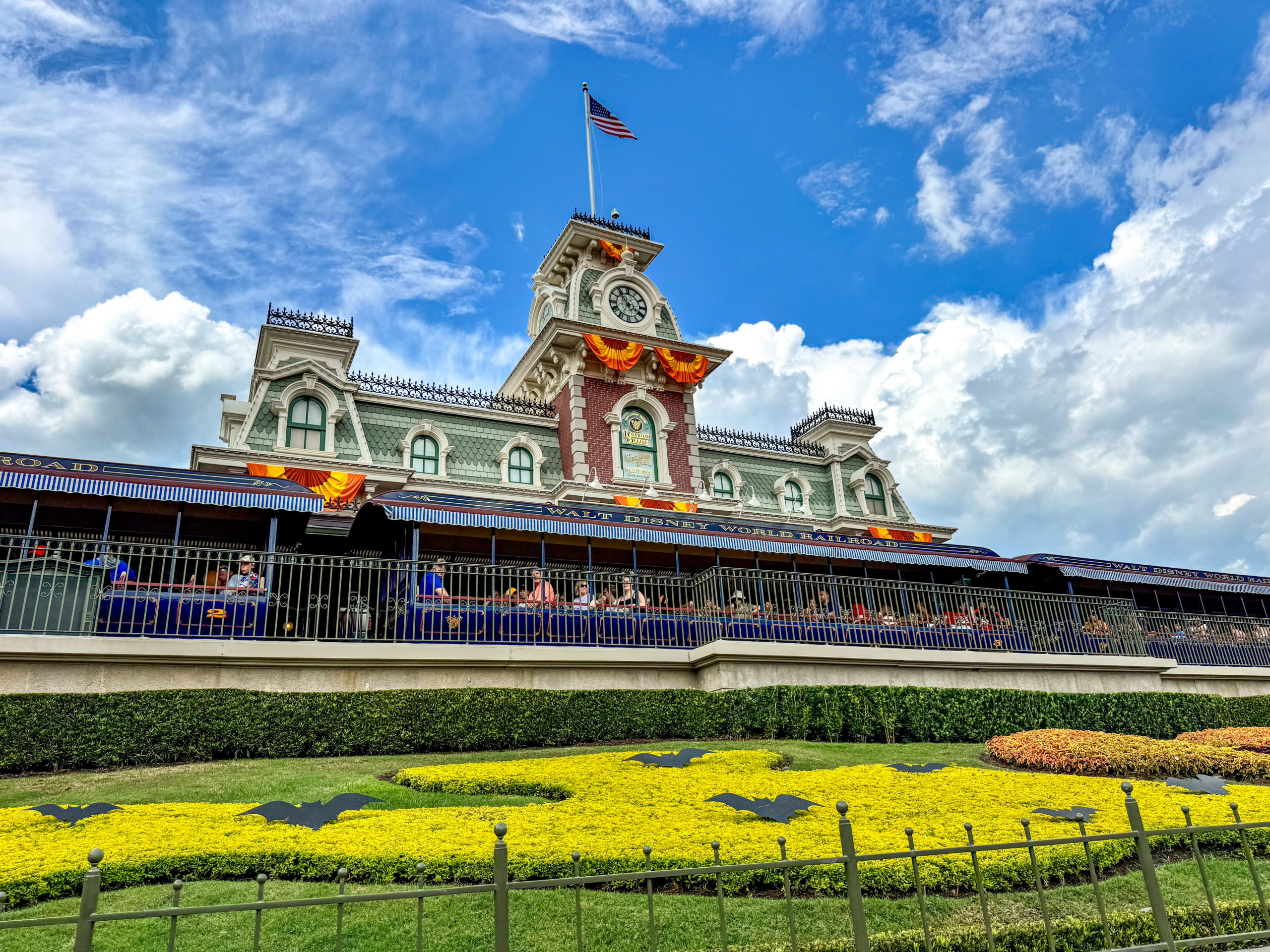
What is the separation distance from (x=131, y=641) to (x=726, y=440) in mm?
24567

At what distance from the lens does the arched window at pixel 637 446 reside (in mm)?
29812

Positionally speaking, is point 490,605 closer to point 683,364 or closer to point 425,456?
point 425,456

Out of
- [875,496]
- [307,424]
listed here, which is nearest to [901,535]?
[875,496]

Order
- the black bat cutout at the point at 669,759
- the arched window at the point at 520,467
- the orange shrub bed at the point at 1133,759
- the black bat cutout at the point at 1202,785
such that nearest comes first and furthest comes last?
the black bat cutout at the point at 1202,785, the black bat cutout at the point at 669,759, the orange shrub bed at the point at 1133,759, the arched window at the point at 520,467

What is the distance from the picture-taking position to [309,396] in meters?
26.3

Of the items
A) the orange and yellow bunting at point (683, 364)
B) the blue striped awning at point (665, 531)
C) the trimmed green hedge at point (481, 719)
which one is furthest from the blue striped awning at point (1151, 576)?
the orange and yellow bunting at point (683, 364)

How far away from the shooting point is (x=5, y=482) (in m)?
13.9

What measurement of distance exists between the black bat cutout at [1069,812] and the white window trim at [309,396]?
21384 millimetres

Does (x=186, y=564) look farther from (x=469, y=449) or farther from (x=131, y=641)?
(x=469, y=449)

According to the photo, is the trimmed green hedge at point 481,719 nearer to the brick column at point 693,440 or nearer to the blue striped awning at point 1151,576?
the blue striped awning at point 1151,576

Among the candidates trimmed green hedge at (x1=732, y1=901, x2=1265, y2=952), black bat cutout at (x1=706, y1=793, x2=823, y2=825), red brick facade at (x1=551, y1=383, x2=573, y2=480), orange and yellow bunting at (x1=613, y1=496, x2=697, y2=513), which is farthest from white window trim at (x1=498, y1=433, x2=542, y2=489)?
trimmed green hedge at (x1=732, y1=901, x2=1265, y2=952)

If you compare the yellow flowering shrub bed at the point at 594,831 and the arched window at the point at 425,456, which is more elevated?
the arched window at the point at 425,456

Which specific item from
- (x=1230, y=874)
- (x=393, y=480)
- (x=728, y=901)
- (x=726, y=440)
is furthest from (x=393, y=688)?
(x=726, y=440)

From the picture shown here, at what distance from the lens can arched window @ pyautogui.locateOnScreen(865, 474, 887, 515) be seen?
116ft
